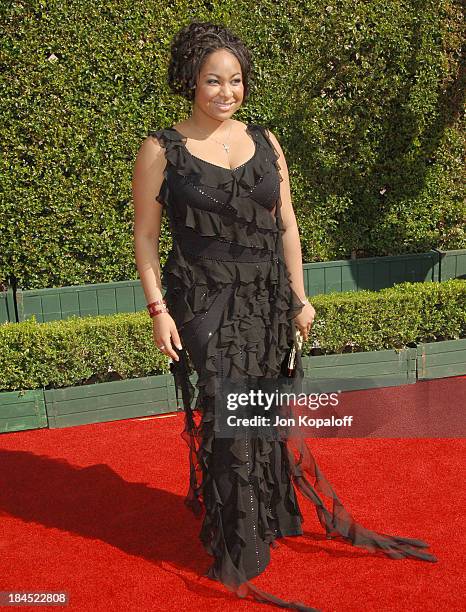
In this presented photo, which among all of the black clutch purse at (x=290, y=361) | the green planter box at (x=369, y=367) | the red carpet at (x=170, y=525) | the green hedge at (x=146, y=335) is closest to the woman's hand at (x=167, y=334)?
the black clutch purse at (x=290, y=361)

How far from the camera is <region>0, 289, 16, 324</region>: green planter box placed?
884 cm

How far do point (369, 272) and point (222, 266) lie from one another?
19.0 ft

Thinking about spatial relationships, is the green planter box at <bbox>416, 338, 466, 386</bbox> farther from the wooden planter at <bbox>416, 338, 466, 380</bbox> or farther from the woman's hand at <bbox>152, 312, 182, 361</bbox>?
the woman's hand at <bbox>152, 312, 182, 361</bbox>

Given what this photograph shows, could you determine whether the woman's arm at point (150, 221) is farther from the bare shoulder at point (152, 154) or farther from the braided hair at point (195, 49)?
the braided hair at point (195, 49)

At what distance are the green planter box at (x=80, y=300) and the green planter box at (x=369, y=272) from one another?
2.13 metres

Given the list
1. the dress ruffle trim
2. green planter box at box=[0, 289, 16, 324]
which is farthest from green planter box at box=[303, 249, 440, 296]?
the dress ruffle trim

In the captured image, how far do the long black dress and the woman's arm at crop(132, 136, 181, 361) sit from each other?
2.2 inches

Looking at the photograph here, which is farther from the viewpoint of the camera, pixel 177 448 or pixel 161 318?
pixel 177 448

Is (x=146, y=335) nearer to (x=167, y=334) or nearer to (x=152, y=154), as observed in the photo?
(x=167, y=334)

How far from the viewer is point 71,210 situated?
9.06 meters

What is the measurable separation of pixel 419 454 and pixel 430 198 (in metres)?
4.79

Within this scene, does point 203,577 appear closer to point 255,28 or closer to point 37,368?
point 37,368

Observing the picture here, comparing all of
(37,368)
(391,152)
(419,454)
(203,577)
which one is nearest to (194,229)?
(203,577)

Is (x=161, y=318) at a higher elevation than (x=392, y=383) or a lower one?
higher
